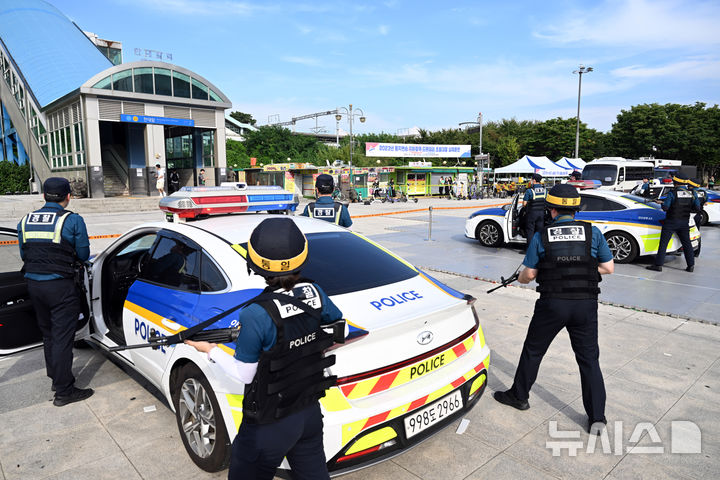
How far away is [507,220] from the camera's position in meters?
10.3

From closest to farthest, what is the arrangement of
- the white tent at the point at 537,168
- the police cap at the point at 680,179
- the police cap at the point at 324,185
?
the police cap at the point at 324,185 < the police cap at the point at 680,179 < the white tent at the point at 537,168

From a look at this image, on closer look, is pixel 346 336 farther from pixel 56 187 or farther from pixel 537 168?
pixel 537 168

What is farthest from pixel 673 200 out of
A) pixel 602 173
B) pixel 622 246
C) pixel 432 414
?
pixel 602 173

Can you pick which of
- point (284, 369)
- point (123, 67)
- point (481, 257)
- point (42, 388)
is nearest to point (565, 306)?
point (284, 369)

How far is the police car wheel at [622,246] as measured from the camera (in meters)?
8.90

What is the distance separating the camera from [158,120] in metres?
25.5

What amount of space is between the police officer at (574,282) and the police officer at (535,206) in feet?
19.2

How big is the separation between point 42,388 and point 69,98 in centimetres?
2563

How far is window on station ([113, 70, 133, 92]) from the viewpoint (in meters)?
24.0

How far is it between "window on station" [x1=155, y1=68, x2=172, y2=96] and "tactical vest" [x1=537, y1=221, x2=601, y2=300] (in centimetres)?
2671

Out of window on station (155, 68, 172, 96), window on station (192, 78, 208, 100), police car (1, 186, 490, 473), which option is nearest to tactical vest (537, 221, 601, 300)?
police car (1, 186, 490, 473)

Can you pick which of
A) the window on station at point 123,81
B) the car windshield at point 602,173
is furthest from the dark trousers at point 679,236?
the window on station at point 123,81

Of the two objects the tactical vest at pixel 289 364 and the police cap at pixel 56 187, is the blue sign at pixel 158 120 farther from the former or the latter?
the tactical vest at pixel 289 364

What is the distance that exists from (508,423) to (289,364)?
2.26 meters
